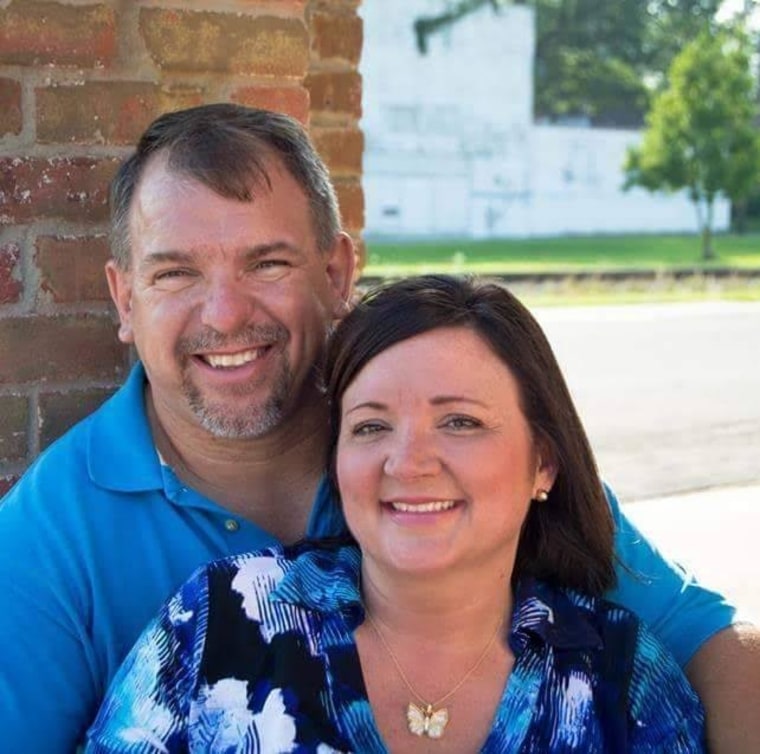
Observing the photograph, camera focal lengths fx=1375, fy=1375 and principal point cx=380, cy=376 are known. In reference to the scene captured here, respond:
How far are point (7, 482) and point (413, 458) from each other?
1.12 meters

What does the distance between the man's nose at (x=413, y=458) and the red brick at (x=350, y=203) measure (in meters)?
1.50

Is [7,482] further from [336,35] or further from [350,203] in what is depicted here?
[336,35]

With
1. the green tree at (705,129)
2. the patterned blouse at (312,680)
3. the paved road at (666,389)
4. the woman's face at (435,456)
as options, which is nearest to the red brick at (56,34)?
the woman's face at (435,456)

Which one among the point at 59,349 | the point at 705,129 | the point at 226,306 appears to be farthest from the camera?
the point at 705,129

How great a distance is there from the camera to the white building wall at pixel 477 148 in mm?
A: 39938

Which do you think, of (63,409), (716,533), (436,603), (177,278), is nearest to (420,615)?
(436,603)

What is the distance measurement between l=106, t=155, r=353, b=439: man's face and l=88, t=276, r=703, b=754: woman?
10.0 inches

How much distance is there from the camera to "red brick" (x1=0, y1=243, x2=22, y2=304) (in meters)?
2.78

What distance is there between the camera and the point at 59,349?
2850mm

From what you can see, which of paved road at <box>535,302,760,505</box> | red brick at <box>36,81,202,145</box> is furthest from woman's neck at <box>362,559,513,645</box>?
paved road at <box>535,302,760,505</box>

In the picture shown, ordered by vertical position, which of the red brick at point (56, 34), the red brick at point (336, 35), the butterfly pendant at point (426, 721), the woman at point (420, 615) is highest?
the red brick at point (336, 35)

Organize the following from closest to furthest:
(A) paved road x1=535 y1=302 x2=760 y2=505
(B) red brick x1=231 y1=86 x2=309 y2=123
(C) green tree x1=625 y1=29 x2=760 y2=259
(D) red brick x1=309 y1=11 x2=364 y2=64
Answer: (B) red brick x1=231 y1=86 x2=309 y2=123, (D) red brick x1=309 y1=11 x2=364 y2=64, (A) paved road x1=535 y1=302 x2=760 y2=505, (C) green tree x1=625 y1=29 x2=760 y2=259

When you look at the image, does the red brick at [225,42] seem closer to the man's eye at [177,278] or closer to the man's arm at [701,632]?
the man's eye at [177,278]

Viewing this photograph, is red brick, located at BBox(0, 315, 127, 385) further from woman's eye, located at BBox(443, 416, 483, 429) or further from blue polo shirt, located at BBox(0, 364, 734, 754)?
woman's eye, located at BBox(443, 416, 483, 429)
